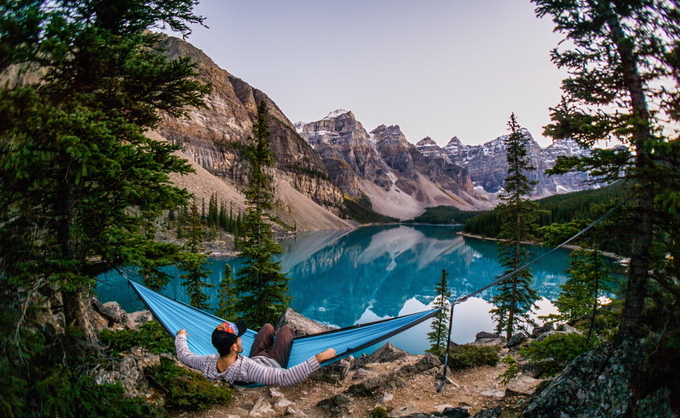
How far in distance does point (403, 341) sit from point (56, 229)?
15759mm

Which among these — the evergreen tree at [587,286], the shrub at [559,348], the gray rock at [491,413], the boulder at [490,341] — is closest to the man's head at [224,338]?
the gray rock at [491,413]

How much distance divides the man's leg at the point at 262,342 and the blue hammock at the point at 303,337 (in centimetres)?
41

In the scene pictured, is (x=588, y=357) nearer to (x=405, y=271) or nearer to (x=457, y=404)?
(x=457, y=404)

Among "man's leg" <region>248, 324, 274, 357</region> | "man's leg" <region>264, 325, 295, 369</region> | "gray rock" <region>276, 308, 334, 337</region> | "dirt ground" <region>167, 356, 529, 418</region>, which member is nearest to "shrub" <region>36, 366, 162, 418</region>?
"dirt ground" <region>167, 356, 529, 418</region>

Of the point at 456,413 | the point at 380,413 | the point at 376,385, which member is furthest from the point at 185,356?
the point at 456,413

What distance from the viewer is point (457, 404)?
4.91m

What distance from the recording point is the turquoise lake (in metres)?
21.1

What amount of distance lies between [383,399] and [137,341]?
11.8 ft

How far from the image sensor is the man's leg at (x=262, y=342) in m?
4.40

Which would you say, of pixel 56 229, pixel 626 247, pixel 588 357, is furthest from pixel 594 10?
pixel 56 229

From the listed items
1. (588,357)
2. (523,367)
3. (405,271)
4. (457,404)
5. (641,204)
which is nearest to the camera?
(588,357)

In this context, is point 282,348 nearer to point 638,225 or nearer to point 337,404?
point 337,404

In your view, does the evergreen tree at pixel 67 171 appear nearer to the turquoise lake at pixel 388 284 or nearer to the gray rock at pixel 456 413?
the gray rock at pixel 456 413

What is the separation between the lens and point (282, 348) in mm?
4359
